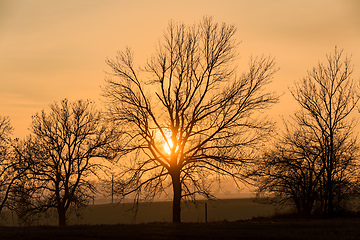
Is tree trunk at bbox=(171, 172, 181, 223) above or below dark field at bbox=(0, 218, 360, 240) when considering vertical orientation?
above

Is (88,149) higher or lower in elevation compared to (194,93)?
lower

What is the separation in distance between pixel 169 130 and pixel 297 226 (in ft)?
37.3

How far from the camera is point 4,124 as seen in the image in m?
46.0

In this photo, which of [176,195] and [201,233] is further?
[176,195]

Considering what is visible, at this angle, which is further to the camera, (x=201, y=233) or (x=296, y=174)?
(x=296, y=174)

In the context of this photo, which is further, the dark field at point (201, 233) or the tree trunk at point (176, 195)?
the tree trunk at point (176, 195)

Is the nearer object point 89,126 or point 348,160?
point 348,160

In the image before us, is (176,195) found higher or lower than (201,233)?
higher

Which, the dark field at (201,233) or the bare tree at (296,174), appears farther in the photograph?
the bare tree at (296,174)

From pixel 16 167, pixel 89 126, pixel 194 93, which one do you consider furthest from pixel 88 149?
pixel 194 93

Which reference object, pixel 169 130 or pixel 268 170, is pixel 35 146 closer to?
pixel 169 130

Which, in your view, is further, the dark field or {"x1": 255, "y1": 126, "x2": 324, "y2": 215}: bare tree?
{"x1": 255, "y1": 126, "x2": 324, "y2": 215}: bare tree

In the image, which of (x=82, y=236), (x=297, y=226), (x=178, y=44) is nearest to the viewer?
(x=82, y=236)

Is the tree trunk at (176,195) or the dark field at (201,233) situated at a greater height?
the tree trunk at (176,195)
